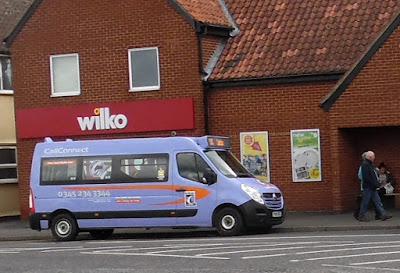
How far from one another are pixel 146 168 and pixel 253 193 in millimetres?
2563

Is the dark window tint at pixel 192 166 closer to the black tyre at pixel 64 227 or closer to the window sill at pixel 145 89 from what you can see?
the black tyre at pixel 64 227

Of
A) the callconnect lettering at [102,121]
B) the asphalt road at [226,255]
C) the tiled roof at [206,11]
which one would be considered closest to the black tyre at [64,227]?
the asphalt road at [226,255]

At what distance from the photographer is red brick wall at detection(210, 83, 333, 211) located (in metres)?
27.0

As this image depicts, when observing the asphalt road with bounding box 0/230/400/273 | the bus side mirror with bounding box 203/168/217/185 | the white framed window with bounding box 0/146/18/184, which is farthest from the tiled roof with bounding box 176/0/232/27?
the white framed window with bounding box 0/146/18/184

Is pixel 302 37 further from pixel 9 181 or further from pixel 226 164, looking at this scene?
pixel 9 181

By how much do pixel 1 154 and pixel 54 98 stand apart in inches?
187

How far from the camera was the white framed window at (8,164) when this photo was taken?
111 feet

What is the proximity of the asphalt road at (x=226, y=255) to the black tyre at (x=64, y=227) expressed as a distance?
199cm

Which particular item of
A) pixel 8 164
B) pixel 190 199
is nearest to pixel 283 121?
pixel 190 199

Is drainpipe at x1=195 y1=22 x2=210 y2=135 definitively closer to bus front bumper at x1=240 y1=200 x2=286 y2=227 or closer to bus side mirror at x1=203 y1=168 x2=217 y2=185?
bus side mirror at x1=203 y1=168 x2=217 y2=185

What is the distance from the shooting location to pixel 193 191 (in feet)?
72.9

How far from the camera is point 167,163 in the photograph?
22531 mm

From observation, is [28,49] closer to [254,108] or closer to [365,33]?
[254,108]

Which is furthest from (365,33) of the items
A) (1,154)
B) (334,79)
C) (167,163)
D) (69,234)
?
(1,154)
